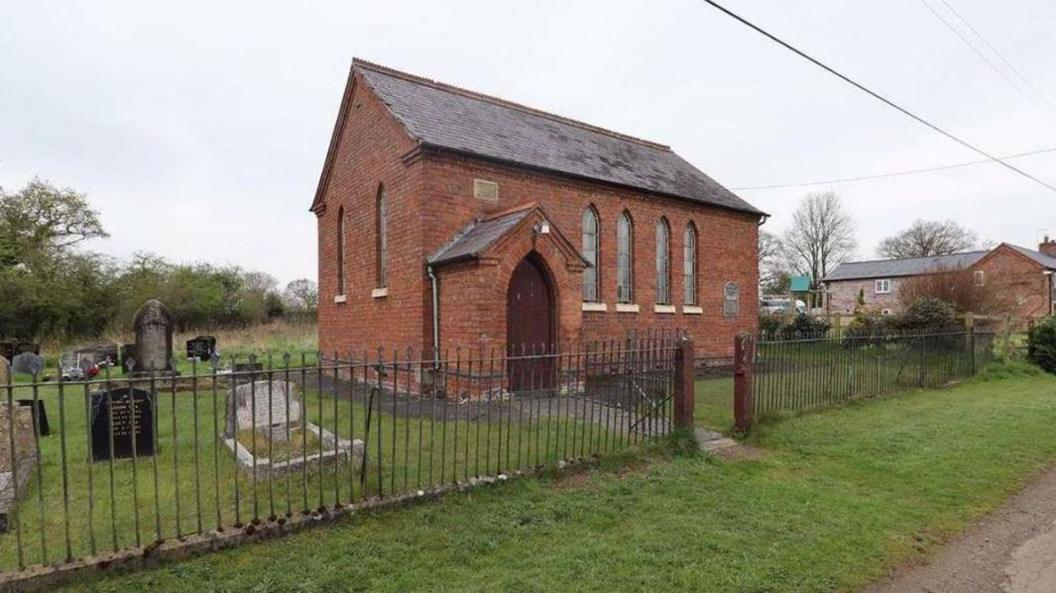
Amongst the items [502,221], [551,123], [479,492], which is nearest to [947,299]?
[551,123]

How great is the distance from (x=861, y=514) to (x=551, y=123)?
14.5 meters

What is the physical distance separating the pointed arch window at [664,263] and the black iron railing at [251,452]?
830cm

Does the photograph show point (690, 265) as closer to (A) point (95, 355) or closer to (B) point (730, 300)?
(B) point (730, 300)

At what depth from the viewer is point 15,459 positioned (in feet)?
13.7

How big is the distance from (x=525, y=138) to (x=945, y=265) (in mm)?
38672

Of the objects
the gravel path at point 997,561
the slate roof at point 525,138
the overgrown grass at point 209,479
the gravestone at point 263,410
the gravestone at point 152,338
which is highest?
the slate roof at point 525,138

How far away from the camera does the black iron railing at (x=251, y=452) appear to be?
14.1ft

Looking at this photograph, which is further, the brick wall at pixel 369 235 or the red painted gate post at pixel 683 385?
the brick wall at pixel 369 235

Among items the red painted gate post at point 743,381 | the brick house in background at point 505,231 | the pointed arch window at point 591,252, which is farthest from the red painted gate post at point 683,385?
the pointed arch window at point 591,252

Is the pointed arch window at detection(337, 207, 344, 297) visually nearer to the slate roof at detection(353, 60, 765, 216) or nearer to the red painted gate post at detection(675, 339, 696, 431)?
the slate roof at detection(353, 60, 765, 216)

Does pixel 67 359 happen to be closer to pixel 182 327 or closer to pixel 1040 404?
pixel 182 327

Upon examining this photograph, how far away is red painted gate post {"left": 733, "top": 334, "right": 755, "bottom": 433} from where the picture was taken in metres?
8.22

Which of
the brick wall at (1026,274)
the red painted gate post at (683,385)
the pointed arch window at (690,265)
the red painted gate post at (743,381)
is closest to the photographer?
the red painted gate post at (683,385)

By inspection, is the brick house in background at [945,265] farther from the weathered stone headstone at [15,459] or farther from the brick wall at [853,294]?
the weathered stone headstone at [15,459]
